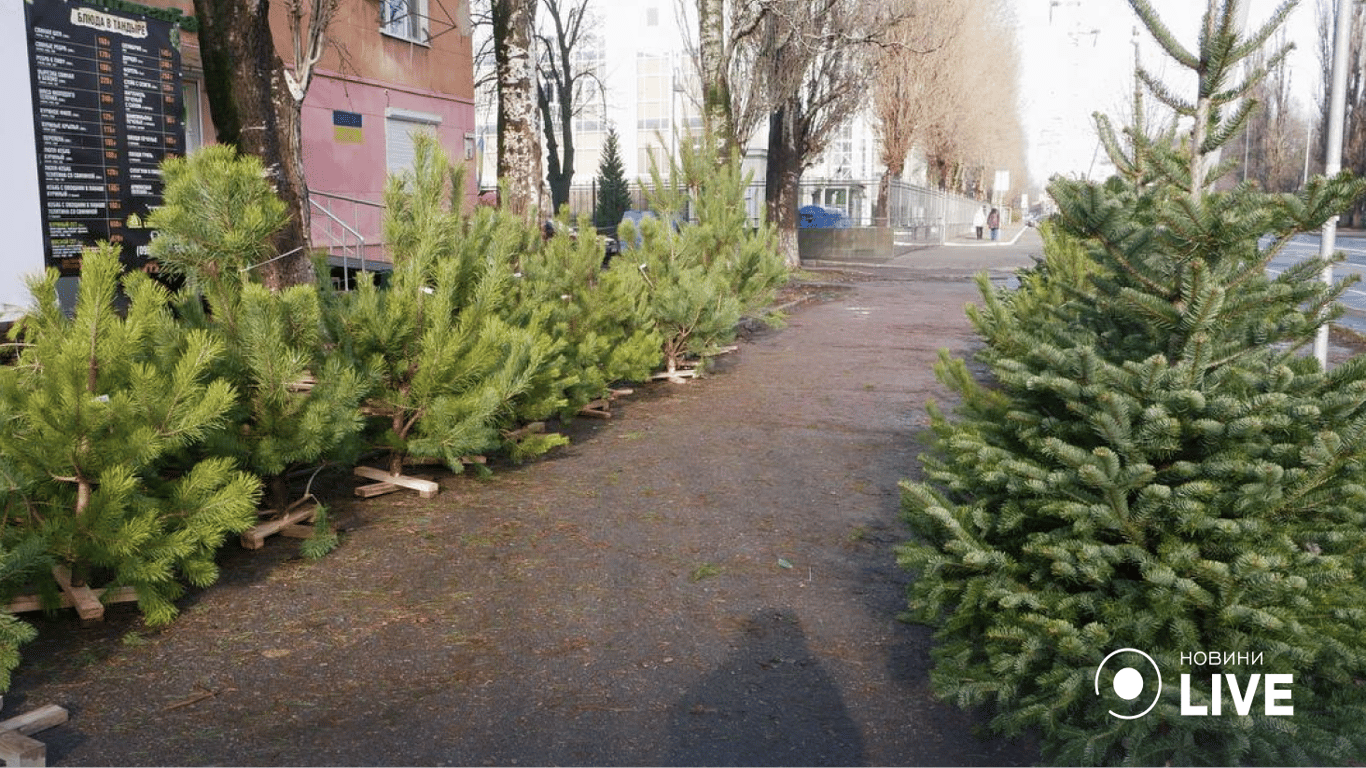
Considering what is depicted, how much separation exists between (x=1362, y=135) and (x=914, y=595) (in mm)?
70965

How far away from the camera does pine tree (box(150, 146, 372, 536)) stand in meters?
4.74

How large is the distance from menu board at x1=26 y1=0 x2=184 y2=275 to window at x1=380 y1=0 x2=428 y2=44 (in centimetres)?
921

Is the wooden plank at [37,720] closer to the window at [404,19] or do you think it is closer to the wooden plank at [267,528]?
the wooden plank at [267,528]

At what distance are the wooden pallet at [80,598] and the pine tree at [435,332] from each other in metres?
1.67

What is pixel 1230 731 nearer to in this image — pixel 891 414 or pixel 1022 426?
pixel 1022 426

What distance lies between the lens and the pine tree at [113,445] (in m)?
3.90

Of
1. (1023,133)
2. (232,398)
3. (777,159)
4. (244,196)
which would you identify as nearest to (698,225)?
(244,196)

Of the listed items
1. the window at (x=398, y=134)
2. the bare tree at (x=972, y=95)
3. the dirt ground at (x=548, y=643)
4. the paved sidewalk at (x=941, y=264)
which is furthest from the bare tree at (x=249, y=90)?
the bare tree at (x=972, y=95)

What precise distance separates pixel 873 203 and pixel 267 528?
36548mm

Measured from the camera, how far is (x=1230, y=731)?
9.56 ft

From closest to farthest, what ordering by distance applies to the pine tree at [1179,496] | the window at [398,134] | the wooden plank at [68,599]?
the pine tree at [1179,496] < the wooden plank at [68,599] < the window at [398,134]

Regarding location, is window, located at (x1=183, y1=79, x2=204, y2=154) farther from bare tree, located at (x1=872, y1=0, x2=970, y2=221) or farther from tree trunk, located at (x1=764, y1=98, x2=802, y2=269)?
bare tree, located at (x1=872, y1=0, x2=970, y2=221)

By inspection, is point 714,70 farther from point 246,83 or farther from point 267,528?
point 267,528

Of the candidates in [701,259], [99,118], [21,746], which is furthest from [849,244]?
[21,746]
